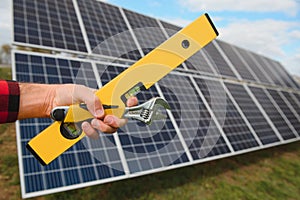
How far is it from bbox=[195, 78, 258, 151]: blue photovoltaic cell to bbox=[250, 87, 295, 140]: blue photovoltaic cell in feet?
9.11

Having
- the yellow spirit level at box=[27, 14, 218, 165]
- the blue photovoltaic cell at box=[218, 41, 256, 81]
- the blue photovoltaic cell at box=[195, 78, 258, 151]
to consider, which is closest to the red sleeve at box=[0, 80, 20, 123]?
the yellow spirit level at box=[27, 14, 218, 165]

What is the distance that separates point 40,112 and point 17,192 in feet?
15.7

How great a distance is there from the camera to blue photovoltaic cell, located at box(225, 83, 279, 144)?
33.4 ft

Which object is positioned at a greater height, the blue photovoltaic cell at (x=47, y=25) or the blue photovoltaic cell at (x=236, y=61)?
the blue photovoltaic cell at (x=47, y=25)

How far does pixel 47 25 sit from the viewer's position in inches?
311

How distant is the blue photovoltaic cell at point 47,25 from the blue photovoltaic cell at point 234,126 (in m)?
4.62

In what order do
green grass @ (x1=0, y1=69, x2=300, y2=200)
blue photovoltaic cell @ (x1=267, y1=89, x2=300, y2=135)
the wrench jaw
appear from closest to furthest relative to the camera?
the wrench jaw, green grass @ (x1=0, y1=69, x2=300, y2=200), blue photovoltaic cell @ (x1=267, y1=89, x2=300, y2=135)

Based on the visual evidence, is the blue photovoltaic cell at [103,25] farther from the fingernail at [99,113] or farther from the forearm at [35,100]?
the fingernail at [99,113]

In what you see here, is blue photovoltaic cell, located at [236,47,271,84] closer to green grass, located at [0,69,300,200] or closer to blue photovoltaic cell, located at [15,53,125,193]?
green grass, located at [0,69,300,200]

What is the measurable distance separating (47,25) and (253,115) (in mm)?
9214

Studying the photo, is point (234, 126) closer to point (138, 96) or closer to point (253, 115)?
point (253, 115)

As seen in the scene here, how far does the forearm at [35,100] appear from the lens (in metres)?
2.50

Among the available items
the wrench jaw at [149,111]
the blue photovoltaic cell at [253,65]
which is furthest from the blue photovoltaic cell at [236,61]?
the wrench jaw at [149,111]

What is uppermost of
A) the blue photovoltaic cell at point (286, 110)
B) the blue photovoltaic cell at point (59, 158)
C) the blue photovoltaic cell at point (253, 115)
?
the blue photovoltaic cell at point (59, 158)
